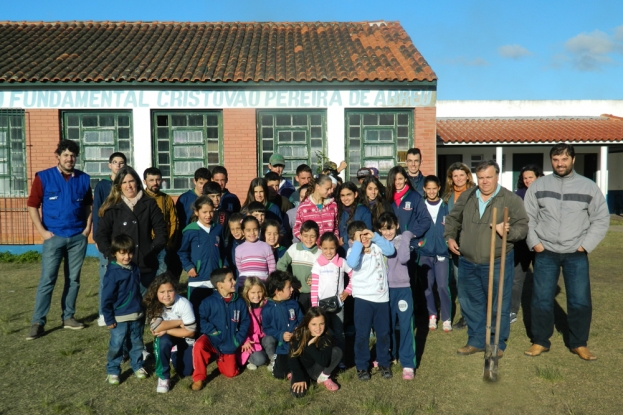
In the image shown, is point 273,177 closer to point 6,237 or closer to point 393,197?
point 393,197

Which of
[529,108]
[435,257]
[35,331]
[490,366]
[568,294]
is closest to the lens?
[490,366]

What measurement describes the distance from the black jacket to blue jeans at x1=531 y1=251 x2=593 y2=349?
11.7 ft

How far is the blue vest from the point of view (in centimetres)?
588

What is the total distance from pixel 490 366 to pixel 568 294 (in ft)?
3.87

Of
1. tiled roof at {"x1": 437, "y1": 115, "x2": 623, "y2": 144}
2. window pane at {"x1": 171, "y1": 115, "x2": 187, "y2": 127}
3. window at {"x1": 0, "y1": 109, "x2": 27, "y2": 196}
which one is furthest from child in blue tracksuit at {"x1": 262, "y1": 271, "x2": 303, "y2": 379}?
tiled roof at {"x1": 437, "y1": 115, "x2": 623, "y2": 144}

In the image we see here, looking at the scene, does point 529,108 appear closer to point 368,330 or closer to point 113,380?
point 368,330

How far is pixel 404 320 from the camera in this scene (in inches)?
189

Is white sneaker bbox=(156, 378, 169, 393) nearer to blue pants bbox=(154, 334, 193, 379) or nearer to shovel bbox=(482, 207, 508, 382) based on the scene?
blue pants bbox=(154, 334, 193, 379)

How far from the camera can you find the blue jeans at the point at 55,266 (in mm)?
5867

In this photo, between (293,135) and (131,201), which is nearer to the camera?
(131,201)

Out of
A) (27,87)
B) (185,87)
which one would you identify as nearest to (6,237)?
(27,87)

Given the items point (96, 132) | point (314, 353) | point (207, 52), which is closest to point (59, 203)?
point (314, 353)

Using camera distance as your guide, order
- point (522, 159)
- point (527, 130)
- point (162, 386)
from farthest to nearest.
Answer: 1. point (522, 159)
2. point (527, 130)
3. point (162, 386)

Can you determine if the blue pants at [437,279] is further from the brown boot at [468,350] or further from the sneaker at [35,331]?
the sneaker at [35,331]
